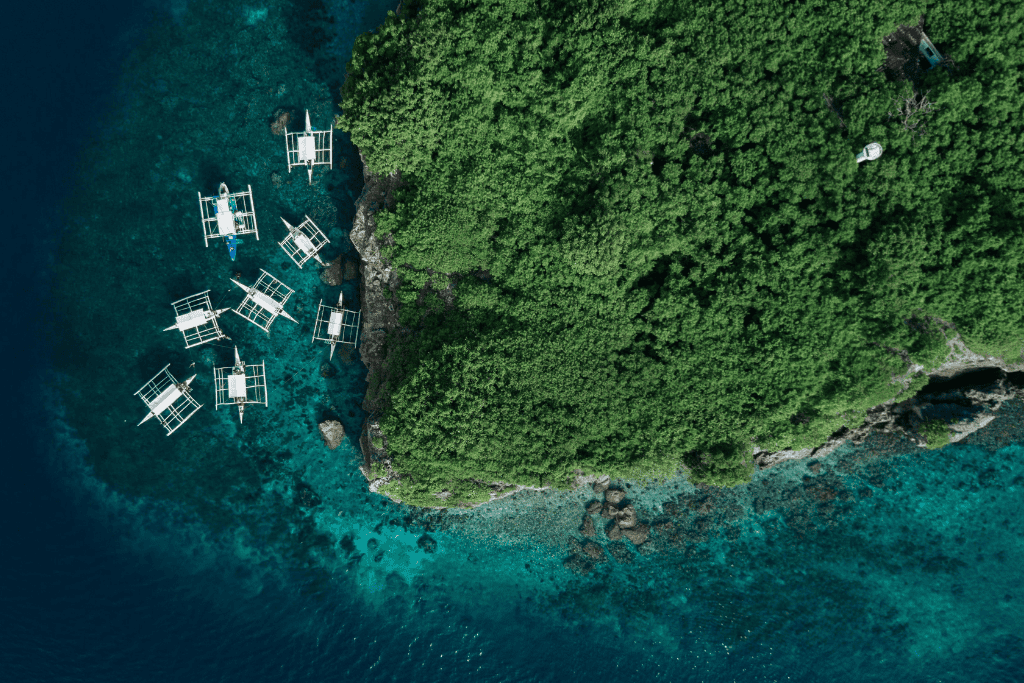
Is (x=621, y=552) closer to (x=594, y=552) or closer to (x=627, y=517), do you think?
(x=594, y=552)

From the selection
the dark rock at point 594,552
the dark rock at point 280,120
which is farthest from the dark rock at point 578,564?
the dark rock at point 280,120

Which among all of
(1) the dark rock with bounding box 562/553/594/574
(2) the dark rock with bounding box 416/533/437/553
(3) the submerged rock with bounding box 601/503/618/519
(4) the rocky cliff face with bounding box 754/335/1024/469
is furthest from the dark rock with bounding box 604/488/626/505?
(2) the dark rock with bounding box 416/533/437/553

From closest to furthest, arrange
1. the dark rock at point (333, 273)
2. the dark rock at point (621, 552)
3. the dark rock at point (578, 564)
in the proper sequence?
1. the dark rock at point (333, 273)
2. the dark rock at point (621, 552)
3. the dark rock at point (578, 564)

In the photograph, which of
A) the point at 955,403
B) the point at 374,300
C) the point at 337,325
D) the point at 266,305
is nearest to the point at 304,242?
the point at 266,305

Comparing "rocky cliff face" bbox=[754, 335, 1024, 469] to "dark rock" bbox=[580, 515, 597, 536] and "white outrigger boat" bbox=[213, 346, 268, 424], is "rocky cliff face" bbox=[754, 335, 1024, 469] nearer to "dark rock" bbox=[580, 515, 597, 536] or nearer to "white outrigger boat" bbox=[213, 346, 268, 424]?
"dark rock" bbox=[580, 515, 597, 536]

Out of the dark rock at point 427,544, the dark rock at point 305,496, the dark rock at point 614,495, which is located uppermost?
the dark rock at point 305,496

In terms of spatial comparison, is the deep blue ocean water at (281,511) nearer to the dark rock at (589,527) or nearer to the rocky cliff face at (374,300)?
the dark rock at (589,527)

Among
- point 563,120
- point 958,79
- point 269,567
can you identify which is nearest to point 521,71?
point 563,120
